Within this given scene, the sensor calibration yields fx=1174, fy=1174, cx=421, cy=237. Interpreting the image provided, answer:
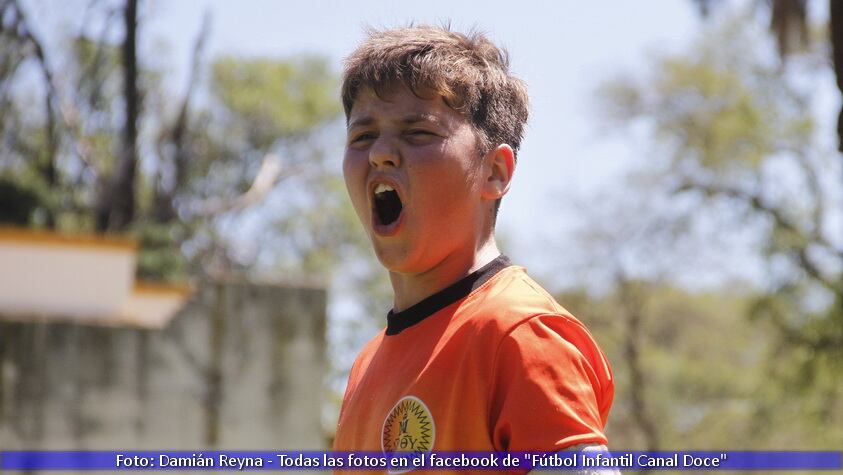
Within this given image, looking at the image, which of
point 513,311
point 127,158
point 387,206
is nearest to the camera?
point 513,311

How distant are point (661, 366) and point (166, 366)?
1435cm

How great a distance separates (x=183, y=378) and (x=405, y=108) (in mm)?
8704

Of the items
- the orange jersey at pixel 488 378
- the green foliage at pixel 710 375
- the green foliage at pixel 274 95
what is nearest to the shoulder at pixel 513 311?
the orange jersey at pixel 488 378

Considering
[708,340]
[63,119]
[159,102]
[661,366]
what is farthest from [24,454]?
[708,340]

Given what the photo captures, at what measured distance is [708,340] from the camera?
24.7 meters

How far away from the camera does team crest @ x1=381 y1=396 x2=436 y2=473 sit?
2.02 m

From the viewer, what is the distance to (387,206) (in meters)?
2.31

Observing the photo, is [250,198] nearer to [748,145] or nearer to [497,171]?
[748,145]

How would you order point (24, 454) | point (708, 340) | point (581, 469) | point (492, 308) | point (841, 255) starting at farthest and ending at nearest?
point (708, 340) → point (841, 255) → point (24, 454) → point (492, 308) → point (581, 469)

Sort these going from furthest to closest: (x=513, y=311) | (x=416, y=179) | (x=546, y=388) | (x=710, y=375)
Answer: (x=710, y=375) < (x=416, y=179) < (x=513, y=311) < (x=546, y=388)

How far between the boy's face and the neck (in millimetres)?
15

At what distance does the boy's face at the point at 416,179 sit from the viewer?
219cm

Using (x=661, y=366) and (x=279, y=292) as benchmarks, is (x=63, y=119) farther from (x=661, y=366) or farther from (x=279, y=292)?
(x=661, y=366)

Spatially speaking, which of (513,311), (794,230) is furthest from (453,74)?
(794,230)
